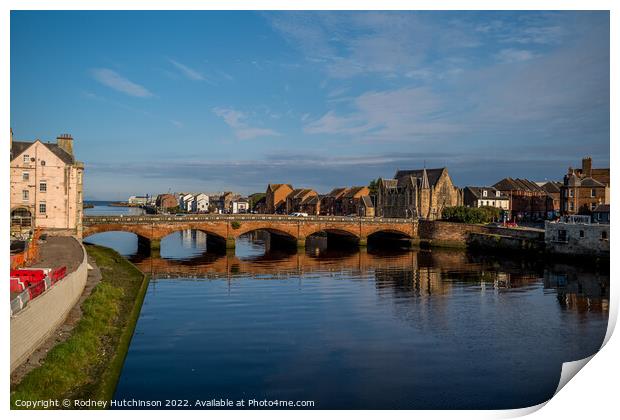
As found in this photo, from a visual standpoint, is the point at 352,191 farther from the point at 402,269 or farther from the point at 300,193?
the point at 402,269

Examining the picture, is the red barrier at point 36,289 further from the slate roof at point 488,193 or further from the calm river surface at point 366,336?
the slate roof at point 488,193

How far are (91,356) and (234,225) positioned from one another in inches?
1984

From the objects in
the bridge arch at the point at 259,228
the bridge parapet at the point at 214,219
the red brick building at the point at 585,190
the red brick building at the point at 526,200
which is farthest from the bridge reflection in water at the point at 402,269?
the red brick building at the point at 526,200

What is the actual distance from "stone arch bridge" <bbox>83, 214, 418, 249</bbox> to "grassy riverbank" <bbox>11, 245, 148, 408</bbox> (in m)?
32.4

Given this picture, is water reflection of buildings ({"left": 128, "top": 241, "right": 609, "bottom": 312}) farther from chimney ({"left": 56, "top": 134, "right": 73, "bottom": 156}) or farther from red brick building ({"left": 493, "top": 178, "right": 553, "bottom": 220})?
red brick building ({"left": 493, "top": 178, "right": 553, "bottom": 220})

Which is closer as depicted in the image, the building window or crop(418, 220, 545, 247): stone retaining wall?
the building window

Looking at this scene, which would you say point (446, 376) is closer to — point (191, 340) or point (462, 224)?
point (191, 340)

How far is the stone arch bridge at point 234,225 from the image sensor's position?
2478 inches

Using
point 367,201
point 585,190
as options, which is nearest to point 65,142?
point 585,190

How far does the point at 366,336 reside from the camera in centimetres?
2672

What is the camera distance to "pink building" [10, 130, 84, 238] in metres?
46.3

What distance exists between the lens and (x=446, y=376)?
20766mm

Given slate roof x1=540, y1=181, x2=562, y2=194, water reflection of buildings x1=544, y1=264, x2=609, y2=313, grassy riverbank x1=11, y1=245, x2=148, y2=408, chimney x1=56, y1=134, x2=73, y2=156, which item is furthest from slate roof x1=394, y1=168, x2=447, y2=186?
grassy riverbank x1=11, y1=245, x2=148, y2=408

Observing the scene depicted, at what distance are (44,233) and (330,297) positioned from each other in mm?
25372
